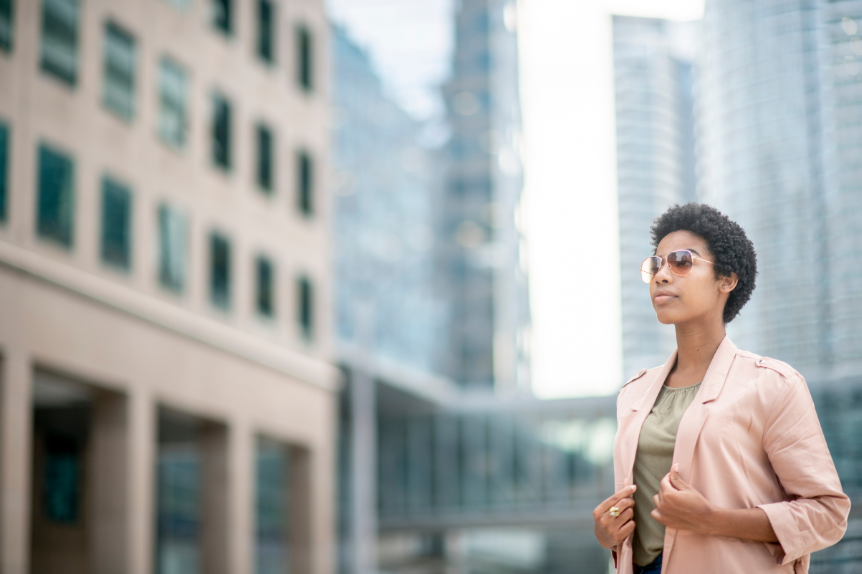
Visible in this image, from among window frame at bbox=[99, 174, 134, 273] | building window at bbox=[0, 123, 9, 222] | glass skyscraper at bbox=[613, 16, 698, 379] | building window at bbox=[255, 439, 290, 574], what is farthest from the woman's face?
building window at bbox=[255, 439, 290, 574]

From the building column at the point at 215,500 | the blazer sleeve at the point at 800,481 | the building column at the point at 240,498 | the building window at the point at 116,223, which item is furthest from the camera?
the building column at the point at 240,498

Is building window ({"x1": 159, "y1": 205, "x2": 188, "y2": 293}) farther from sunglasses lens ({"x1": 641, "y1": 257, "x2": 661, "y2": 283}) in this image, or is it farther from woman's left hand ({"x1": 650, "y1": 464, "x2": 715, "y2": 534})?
woman's left hand ({"x1": 650, "y1": 464, "x2": 715, "y2": 534})

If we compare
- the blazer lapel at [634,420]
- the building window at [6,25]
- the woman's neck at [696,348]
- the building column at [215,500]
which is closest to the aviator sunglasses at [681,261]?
the woman's neck at [696,348]

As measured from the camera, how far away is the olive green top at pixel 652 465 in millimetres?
2896

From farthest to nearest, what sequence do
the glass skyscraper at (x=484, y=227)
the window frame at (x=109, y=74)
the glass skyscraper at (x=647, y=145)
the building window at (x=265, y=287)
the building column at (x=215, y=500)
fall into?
1. the glass skyscraper at (x=484, y=227)
2. the building window at (x=265, y=287)
3. the building column at (x=215, y=500)
4. the window frame at (x=109, y=74)
5. the glass skyscraper at (x=647, y=145)

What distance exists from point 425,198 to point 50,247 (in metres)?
45.7

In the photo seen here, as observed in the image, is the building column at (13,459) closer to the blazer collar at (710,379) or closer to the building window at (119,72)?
the building window at (119,72)

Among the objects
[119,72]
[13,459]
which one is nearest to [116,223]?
[119,72]

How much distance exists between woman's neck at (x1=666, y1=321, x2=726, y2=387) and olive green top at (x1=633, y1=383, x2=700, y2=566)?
0.06 m

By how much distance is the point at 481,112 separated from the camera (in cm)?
7306

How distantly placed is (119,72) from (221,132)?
4.44m

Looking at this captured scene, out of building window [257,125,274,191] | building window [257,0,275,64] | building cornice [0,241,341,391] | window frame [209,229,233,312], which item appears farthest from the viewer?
building window [257,0,275,64]

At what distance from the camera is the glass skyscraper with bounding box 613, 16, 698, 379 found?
7.77 metres

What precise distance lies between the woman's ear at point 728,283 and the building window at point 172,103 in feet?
76.7
